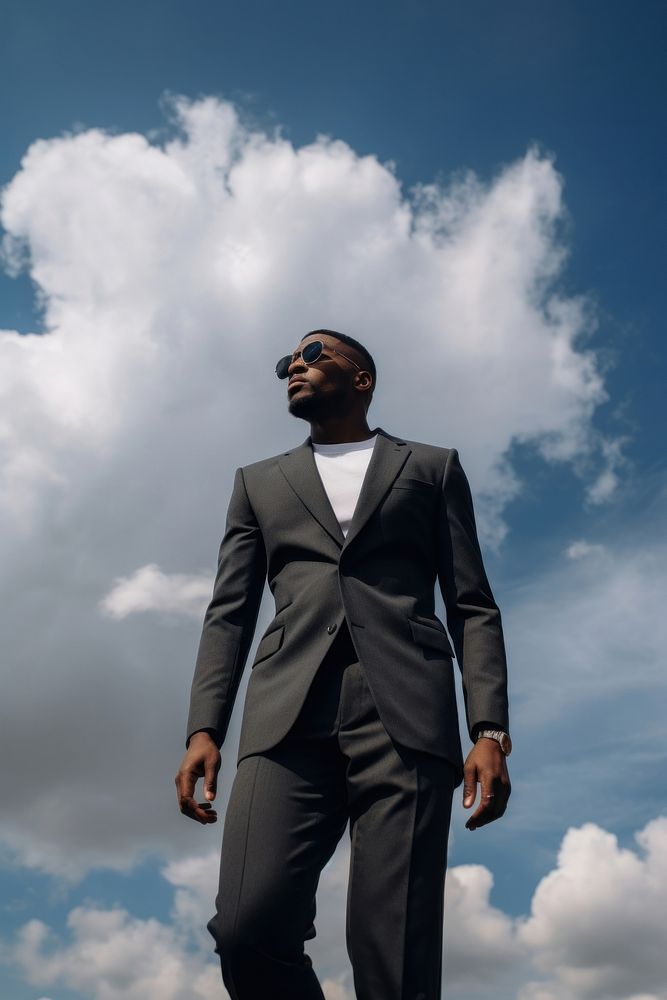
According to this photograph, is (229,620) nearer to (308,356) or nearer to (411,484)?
(411,484)

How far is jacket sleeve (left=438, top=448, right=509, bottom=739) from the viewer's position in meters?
5.57

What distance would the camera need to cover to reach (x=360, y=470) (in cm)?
634

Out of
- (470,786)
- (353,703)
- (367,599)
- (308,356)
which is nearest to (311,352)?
(308,356)

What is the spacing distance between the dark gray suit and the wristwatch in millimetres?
55

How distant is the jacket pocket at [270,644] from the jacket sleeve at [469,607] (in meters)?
1.01

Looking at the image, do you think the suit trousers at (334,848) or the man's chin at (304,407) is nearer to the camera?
the suit trousers at (334,848)

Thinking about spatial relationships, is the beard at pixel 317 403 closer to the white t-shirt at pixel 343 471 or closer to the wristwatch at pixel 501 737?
the white t-shirt at pixel 343 471

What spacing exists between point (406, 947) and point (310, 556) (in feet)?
6.75

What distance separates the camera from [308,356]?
6797mm

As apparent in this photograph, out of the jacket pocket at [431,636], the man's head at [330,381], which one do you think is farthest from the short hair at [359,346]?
the jacket pocket at [431,636]

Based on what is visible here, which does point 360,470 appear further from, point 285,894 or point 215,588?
A: point 285,894

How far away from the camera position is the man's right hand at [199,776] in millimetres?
5395

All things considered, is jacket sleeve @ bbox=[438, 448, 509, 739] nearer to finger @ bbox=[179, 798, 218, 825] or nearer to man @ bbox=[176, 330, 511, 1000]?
man @ bbox=[176, 330, 511, 1000]

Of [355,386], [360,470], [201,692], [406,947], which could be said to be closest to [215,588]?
[201,692]
